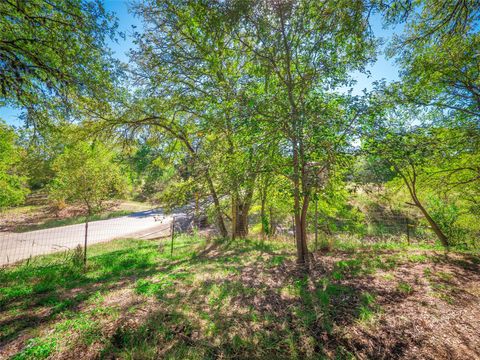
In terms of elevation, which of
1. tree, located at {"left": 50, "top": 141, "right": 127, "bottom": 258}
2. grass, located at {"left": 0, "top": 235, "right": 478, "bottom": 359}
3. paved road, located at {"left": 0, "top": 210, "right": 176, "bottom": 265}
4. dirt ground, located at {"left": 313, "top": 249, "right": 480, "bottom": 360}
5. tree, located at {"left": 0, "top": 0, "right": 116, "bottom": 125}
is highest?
tree, located at {"left": 0, "top": 0, "right": 116, "bottom": 125}

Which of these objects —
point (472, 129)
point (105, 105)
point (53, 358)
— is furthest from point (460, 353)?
point (105, 105)

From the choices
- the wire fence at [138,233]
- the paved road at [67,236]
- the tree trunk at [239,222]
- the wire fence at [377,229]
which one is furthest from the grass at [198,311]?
the wire fence at [377,229]

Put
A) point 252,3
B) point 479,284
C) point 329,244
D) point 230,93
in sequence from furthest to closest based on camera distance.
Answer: point 329,244 → point 230,93 → point 252,3 → point 479,284

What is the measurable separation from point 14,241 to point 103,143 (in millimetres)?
9506

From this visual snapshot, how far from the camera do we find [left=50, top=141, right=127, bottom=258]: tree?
727 centimetres

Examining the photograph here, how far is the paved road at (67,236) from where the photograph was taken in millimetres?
9820

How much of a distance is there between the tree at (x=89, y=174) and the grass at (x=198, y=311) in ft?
8.81

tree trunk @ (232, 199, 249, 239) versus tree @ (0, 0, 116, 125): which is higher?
tree @ (0, 0, 116, 125)

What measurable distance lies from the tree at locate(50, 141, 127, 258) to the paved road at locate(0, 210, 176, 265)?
2.39 m

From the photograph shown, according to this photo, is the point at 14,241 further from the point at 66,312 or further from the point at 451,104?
the point at 451,104

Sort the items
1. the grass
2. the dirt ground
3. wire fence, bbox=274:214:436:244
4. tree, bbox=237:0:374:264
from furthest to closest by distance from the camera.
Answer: wire fence, bbox=274:214:436:244 < tree, bbox=237:0:374:264 < the grass < the dirt ground

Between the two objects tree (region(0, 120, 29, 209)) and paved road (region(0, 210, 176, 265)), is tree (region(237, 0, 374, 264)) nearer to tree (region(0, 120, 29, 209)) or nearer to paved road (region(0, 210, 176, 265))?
paved road (region(0, 210, 176, 265))

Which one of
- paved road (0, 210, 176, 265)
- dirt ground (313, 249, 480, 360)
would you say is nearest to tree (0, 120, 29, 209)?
paved road (0, 210, 176, 265)

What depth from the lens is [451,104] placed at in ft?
21.3
